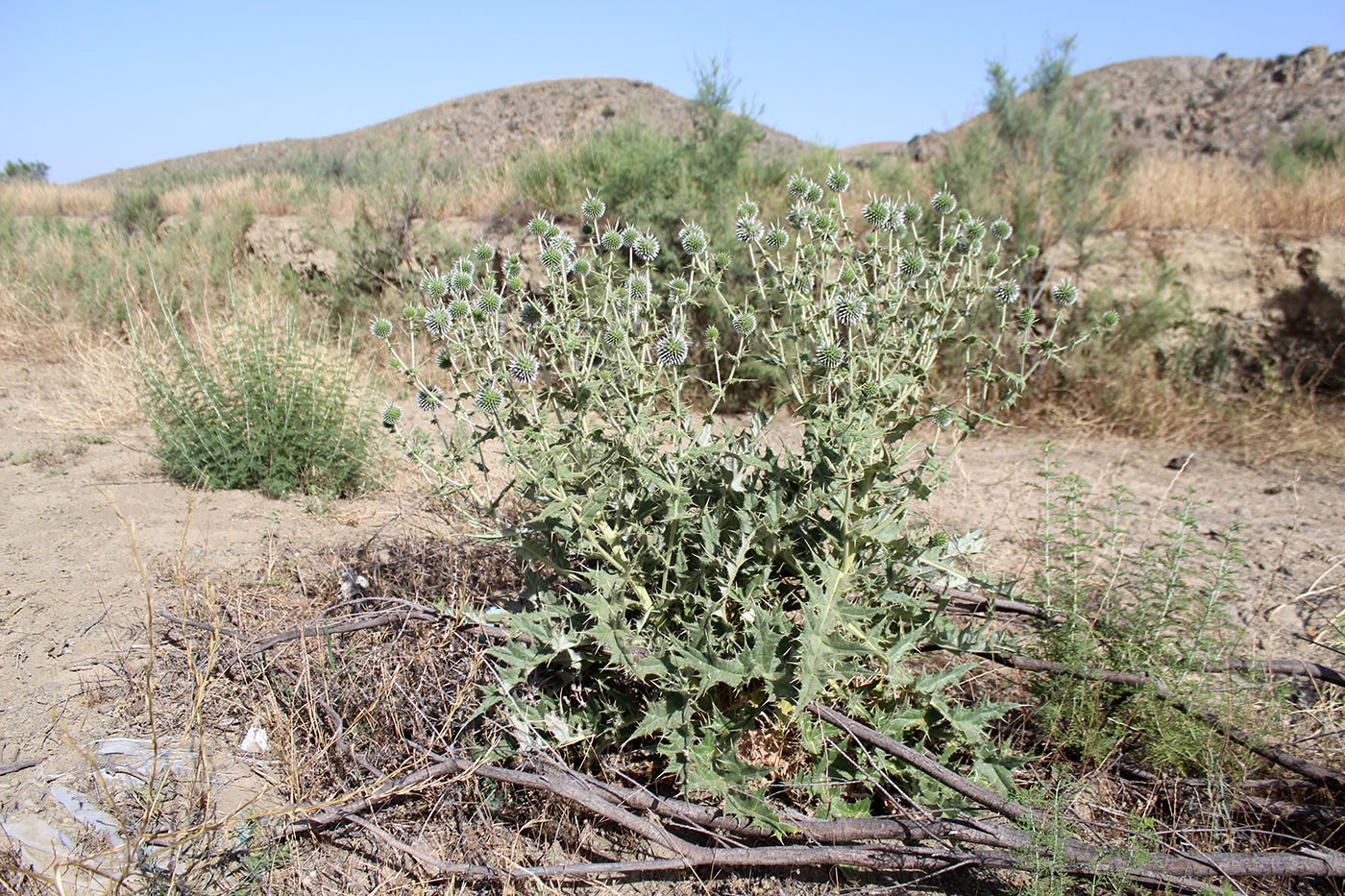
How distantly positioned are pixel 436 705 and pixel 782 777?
111cm

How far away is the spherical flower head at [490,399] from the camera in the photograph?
2309mm

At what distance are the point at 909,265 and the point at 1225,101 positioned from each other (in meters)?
24.4

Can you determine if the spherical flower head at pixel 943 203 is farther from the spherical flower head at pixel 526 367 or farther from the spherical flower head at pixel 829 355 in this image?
the spherical flower head at pixel 526 367

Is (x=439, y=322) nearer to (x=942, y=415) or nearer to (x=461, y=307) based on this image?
(x=461, y=307)

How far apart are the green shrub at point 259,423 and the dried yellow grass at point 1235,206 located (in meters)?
7.24

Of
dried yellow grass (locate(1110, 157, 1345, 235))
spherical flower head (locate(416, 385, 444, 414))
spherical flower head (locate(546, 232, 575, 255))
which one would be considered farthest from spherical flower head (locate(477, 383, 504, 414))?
dried yellow grass (locate(1110, 157, 1345, 235))

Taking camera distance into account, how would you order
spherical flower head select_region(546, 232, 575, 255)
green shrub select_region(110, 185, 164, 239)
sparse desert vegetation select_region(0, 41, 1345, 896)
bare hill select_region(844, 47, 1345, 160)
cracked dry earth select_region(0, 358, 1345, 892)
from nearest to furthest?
sparse desert vegetation select_region(0, 41, 1345, 896), cracked dry earth select_region(0, 358, 1345, 892), spherical flower head select_region(546, 232, 575, 255), green shrub select_region(110, 185, 164, 239), bare hill select_region(844, 47, 1345, 160)

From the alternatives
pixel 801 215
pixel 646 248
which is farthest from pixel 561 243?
pixel 801 215

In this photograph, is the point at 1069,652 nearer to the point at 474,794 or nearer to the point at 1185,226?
the point at 474,794

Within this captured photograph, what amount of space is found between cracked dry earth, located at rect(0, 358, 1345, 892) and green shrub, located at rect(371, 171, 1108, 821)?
0.95 meters

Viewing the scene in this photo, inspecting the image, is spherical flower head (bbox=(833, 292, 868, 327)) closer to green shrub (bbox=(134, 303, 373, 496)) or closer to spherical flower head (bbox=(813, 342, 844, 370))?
spherical flower head (bbox=(813, 342, 844, 370))

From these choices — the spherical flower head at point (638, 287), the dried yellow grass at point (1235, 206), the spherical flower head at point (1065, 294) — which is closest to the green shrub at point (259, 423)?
the spherical flower head at point (638, 287)

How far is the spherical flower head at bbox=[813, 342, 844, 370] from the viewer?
90.7 inches

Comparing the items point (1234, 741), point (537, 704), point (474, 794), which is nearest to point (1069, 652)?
point (1234, 741)
